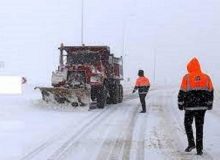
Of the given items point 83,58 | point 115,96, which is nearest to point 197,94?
point 83,58

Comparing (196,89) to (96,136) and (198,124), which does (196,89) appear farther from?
(96,136)

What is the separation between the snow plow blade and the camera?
20.9 m

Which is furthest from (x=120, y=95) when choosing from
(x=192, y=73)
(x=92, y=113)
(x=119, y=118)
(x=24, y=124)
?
(x=192, y=73)

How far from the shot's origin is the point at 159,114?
19.2m

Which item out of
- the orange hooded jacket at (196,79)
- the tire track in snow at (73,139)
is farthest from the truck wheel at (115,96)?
the orange hooded jacket at (196,79)

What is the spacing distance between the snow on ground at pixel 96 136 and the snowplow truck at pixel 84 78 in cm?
175

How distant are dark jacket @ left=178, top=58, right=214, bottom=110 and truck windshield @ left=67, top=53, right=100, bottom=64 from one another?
1362cm

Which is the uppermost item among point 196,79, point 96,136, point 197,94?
point 196,79

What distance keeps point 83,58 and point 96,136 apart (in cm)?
1125

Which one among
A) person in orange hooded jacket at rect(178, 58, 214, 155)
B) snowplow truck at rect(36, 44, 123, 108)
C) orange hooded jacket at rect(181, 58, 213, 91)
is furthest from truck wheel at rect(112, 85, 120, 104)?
orange hooded jacket at rect(181, 58, 213, 91)

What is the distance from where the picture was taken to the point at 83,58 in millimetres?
23500

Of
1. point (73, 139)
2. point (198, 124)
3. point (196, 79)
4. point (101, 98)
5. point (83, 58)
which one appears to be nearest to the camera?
point (196, 79)

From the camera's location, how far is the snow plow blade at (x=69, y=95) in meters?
20.9

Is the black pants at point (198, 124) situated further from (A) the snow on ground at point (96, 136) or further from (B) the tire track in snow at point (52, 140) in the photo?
(B) the tire track in snow at point (52, 140)
